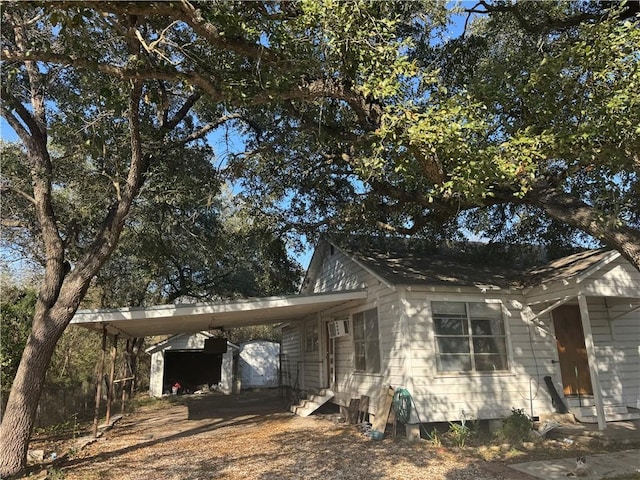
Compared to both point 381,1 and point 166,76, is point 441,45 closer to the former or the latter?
point 381,1

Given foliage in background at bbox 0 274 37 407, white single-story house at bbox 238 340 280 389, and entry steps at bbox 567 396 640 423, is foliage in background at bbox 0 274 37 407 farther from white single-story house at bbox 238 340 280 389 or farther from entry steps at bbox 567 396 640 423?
white single-story house at bbox 238 340 280 389

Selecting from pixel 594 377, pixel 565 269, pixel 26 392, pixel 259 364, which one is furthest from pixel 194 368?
pixel 594 377

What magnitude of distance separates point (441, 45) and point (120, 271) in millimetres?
15618

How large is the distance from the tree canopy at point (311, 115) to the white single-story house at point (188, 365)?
44.2 ft

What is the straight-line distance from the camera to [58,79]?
30.8 feet

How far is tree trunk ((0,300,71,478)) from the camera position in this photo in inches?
272

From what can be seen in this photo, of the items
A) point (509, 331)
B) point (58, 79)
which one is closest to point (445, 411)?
point (509, 331)

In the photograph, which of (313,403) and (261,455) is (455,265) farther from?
(261,455)

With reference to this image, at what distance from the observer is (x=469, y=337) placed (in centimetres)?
980

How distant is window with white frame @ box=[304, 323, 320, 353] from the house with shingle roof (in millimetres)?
3226

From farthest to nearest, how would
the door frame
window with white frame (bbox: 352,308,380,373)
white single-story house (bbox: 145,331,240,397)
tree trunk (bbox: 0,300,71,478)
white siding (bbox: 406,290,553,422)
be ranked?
1. white single-story house (bbox: 145,331,240,397)
2. the door frame
3. window with white frame (bbox: 352,308,380,373)
4. white siding (bbox: 406,290,553,422)
5. tree trunk (bbox: 0,300,71,478)

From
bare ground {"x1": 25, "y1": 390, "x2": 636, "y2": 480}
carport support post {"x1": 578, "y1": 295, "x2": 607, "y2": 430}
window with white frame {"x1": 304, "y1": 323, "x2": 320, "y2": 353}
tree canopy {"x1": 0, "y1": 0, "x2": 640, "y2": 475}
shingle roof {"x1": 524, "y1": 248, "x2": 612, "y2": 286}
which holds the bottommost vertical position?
bare ground {"x1": 25, "y1": 390, "x2": 636, "y2": 480}

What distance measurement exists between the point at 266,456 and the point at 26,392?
3.95 metres

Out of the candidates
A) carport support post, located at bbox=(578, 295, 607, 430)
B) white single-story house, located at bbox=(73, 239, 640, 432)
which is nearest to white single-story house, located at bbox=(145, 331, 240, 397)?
white single-story house, located at bbox=(73, 239, 640, 432)
